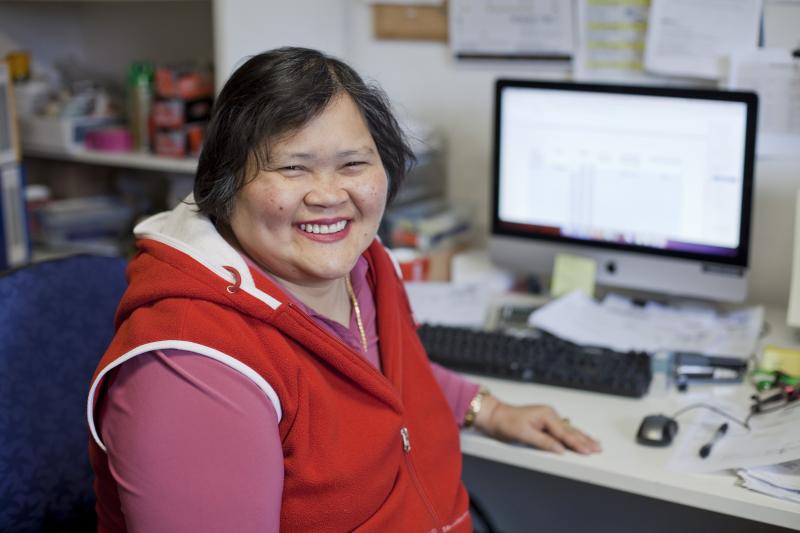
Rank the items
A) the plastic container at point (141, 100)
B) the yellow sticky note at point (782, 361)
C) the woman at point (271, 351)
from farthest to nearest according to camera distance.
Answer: the plastic container at point (141, 100), the yellow sticky note at point (782, 361), the woman at point (271, 351)

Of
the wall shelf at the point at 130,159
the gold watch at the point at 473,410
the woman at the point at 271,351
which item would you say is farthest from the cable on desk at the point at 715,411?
the wall shelf at the point at 130,159

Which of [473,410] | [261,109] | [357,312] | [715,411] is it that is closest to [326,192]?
[261,109]

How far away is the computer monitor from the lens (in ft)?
5.79

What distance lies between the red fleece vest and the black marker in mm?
372

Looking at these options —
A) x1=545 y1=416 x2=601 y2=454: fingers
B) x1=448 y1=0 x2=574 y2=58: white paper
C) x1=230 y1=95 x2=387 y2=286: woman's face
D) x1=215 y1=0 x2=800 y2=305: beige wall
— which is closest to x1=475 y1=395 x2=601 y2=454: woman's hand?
x1=545 y1=416 x2=601 y2=454: fingers

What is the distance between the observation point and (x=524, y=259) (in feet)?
6.74

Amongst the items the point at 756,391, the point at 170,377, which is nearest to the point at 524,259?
the point at 756,391

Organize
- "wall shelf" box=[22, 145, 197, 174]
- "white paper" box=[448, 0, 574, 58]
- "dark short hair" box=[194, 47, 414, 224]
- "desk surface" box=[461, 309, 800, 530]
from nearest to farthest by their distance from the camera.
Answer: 1. "dark short hair" box=[194, 47, 414, 224]
2. "desk surface" box=[461, 309, 800, 530]
3. "white paper" box=[448, 0, 574, 58]
4. "wall shelf" box=[22, 145, 197, 174]

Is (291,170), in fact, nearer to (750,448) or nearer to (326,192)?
(326,192)

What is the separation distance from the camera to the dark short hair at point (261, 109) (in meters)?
1.15

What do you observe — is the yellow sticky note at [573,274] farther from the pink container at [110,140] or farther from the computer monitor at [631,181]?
the pink container at [110,140]

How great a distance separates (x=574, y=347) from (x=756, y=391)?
31 cm

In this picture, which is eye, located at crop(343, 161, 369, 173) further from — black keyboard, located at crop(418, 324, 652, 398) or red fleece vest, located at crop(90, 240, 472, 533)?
black keyboard, located at crop(418, 324, 652, 398)

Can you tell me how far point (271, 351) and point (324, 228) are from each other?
0.18 meters
